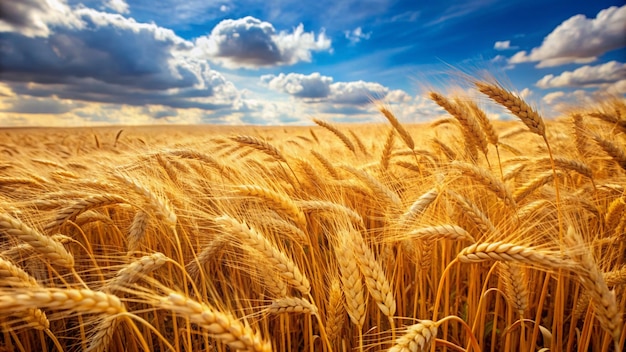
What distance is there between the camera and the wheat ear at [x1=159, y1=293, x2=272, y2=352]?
86 centimetres

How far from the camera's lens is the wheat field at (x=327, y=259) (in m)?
1.18

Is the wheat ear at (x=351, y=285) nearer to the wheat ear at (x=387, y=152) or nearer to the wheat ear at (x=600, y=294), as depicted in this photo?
the wheat ear at (x=600, y=294)

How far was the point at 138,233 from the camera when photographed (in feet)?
6.26

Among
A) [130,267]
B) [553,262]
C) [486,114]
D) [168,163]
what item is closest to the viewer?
[553,262]

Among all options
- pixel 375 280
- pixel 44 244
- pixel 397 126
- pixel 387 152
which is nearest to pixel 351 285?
pixel 375 280

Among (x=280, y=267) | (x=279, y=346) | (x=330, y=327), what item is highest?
(x=280, y=267)

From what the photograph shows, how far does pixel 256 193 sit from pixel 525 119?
5.00 feet

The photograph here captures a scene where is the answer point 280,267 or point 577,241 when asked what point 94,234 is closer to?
point 280,267

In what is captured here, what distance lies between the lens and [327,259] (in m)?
2.06

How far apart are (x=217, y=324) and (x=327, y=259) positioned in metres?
1.23

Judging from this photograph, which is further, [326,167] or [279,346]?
[326,167]

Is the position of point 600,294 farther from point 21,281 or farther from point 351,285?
point 21,281

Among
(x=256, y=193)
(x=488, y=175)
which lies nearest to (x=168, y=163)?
(x=256, y=193)

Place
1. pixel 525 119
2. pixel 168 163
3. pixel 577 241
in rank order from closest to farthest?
pixel 577 241
pixel 525 119
pixel 168 163
